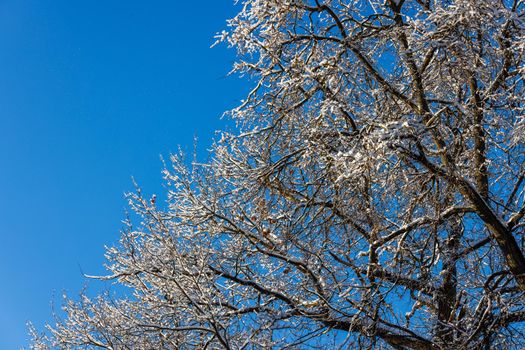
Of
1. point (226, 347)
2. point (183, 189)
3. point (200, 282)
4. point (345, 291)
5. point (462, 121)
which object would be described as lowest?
point (226, 347)

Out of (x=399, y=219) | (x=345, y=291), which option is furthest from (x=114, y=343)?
(x=399, y=219)

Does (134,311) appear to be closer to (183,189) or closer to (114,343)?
(114,343)

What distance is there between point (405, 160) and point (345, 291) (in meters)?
1.59

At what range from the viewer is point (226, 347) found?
6.23 m

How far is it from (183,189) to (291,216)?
1790 mm

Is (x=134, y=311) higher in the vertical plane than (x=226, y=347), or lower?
higher

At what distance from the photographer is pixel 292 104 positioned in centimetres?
788

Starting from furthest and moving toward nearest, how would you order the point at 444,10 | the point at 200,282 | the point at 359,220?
the point at 359,220
the point at 200,282
the point at 444,10

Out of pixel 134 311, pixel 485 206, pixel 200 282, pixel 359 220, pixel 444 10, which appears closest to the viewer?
pixel 444 10

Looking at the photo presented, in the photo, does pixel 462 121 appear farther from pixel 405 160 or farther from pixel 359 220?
pixel 359 220

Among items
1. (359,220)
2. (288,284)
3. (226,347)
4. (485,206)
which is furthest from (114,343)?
(485,206)

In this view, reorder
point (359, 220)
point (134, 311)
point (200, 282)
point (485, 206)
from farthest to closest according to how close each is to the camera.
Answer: point (134, 311) < point (359, 220) < point (200, 282) < point (485, 206)

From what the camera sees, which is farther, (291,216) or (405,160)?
(291,216)

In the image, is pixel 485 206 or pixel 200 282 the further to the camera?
pixel 200 282
